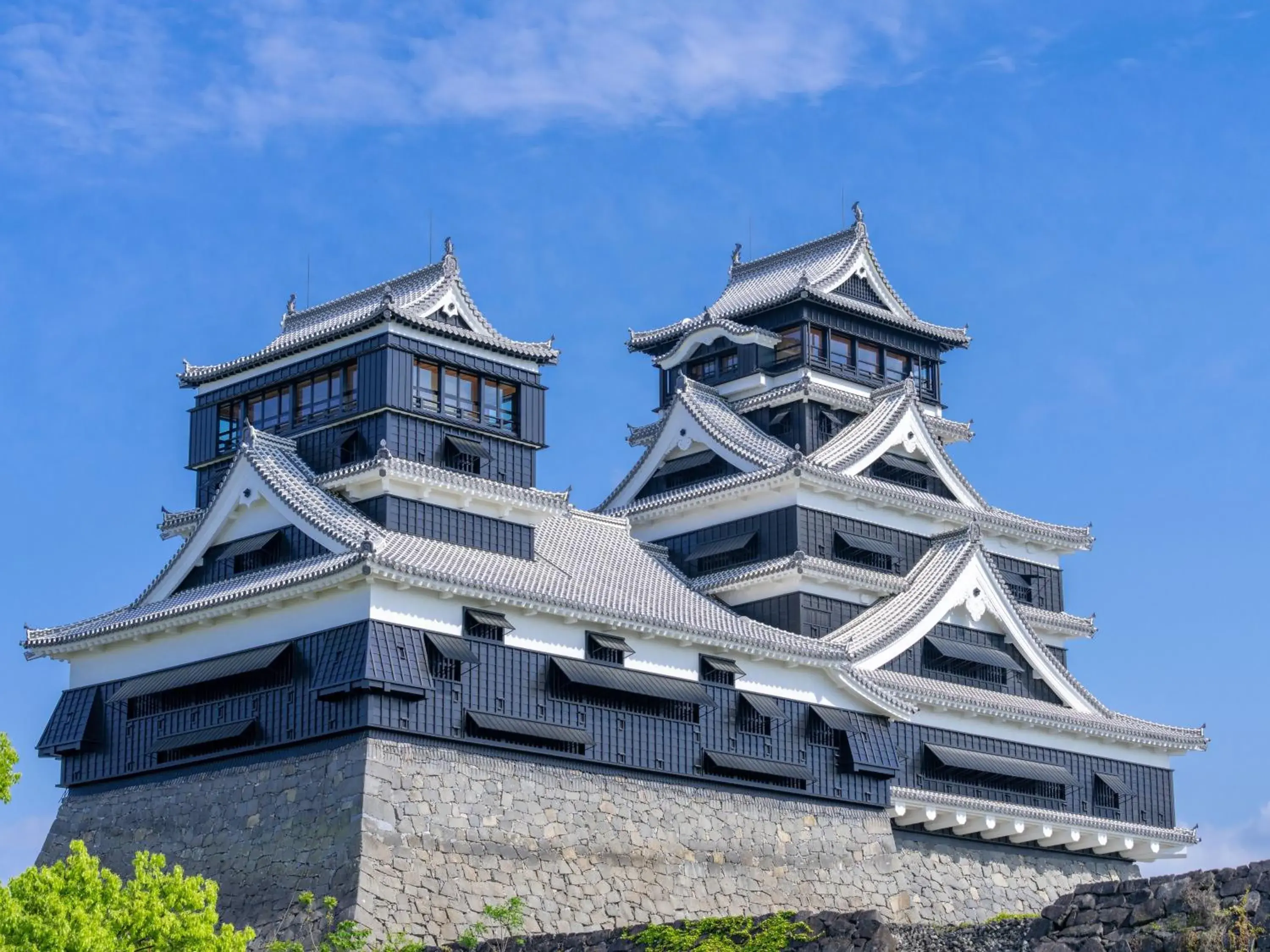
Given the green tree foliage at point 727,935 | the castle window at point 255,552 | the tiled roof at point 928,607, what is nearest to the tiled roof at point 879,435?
the tiled roof at point 928,607

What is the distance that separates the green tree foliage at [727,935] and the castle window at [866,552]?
19389mm

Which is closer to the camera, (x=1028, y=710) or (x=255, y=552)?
(x=255, y=552)

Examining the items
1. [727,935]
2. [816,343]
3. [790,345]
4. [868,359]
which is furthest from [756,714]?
[868,359]

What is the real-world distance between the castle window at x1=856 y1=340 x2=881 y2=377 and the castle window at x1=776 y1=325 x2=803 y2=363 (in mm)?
2140

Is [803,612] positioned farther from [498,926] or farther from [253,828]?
[253,828]

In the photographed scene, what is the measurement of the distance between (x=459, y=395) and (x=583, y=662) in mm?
7268

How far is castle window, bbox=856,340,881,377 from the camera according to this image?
2251 inches

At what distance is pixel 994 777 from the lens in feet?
164

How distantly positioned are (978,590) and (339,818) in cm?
1954

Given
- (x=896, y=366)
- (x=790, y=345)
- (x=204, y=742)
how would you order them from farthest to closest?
(x=896, y=366)
(x=790, y=345)
(x=204, y=742)

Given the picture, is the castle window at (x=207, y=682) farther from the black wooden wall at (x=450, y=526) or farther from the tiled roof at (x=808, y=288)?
the tiled roof at (x=808, y=288)

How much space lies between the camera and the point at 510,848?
4006cm

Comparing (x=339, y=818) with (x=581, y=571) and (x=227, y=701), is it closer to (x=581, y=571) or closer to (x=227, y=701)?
(x=227, y=701)

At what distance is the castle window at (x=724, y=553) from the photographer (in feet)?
168
